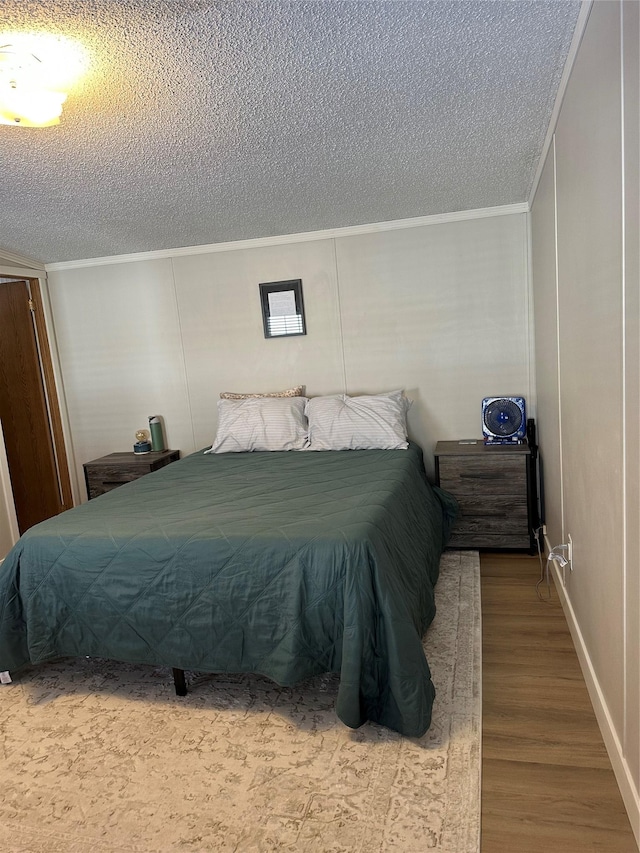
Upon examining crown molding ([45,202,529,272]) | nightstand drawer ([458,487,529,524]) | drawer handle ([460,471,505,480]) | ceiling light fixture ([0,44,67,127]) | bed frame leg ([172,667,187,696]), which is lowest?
bed frame leg ([172,667,187,696])

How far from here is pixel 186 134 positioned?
7.73 feet

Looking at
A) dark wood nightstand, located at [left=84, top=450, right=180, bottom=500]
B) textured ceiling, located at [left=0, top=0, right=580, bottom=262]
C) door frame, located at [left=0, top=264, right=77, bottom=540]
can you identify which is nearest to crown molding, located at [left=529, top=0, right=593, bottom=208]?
textured ceiling, located at [left=0, top=0, right=580, bottom=262]

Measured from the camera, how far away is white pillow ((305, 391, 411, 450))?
359cm

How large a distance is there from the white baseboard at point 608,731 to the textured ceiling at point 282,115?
2.10m

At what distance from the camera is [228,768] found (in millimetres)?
1867

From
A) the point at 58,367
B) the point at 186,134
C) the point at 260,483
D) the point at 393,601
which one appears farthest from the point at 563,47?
the point at 58,367

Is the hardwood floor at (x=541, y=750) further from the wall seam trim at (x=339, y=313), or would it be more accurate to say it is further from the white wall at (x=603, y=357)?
the wall seam trim at (x=339, y=313)

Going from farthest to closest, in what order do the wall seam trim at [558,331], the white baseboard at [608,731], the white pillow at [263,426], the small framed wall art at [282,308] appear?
the small framed wall art at [282,308]
the white pillow at [263,426]
the wall seam trim at [558,331]
the white baseboard at [608,731]

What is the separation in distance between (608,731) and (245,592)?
126cm

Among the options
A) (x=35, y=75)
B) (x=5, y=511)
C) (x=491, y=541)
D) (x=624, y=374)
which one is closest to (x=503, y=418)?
(x=491, y=541)

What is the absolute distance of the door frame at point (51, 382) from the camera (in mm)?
4414

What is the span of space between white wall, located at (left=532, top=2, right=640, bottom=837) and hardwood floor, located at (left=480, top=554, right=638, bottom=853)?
0.08m

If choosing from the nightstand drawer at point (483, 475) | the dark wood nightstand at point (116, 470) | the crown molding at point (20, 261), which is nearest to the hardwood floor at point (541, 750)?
the nightstand drawer at point (483, 475)

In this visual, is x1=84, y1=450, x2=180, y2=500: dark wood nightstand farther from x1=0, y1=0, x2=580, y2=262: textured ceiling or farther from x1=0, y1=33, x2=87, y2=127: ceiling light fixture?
x1=0, y1=33, x2=87, y2=127: ceiling light fixture
